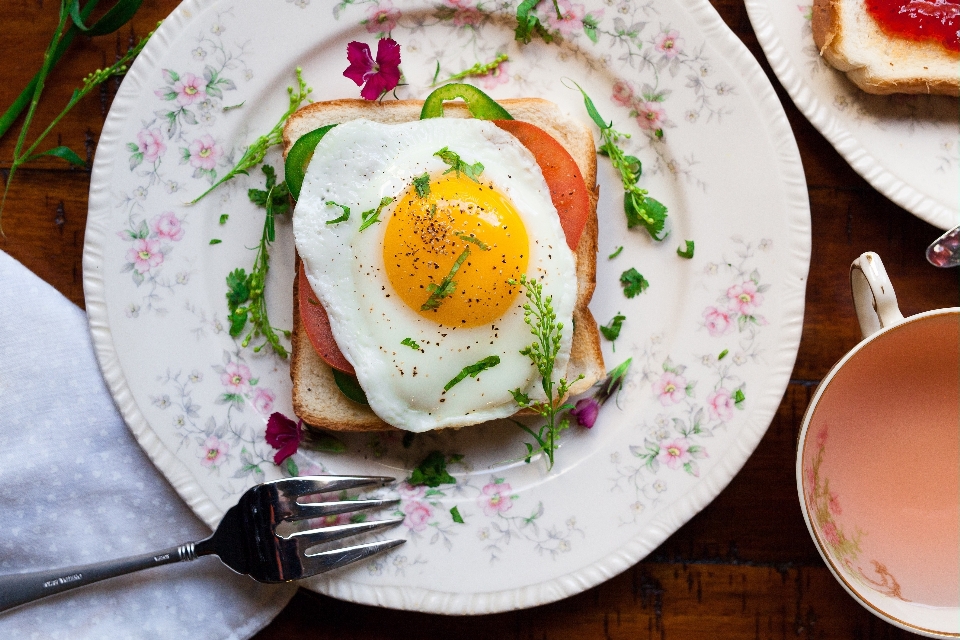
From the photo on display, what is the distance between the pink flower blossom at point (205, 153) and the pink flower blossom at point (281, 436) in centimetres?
105

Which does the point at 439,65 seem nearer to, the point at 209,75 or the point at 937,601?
the point at 209,75

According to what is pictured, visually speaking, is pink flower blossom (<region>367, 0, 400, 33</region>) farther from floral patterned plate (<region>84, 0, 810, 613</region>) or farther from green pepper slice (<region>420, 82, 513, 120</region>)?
green pepper slice (<region>420, 82, 513, 120</region>)

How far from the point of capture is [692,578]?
3.04m

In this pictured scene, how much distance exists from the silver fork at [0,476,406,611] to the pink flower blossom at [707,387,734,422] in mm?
1423

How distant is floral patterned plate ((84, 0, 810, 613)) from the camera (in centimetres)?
285

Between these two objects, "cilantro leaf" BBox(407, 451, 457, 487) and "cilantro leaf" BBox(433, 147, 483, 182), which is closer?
"cilantro leaf" BBox(433, 147, 483, 182)

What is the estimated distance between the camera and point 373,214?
257 centimetres

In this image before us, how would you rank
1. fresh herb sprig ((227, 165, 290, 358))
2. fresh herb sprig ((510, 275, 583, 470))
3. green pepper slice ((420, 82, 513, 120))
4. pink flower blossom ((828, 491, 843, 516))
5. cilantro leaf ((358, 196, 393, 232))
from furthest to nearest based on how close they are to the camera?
fresh herb sprig ((227, 165, 290, 358)), green pepper slice ((420, 82, 513, 120)), pink flower blossom ((828, 491, 843, 516)), cilantro leaf ((358, 196, 393, 232)), fresh herb sprig ((510, 275, 583, 470))

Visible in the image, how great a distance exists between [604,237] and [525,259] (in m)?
0.58

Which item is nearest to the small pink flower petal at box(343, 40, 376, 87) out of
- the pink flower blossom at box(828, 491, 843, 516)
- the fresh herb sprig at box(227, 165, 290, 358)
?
the fresh herb sprig at box(227, 165, 290, 358)

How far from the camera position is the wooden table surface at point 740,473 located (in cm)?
300

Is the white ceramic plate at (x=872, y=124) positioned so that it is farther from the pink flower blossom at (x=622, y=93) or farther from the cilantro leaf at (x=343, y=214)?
the cilantro leaf at (x=343, y=214)

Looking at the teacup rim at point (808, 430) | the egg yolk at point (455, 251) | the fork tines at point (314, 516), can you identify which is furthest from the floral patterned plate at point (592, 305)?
the egg yolk at point (455, 251)

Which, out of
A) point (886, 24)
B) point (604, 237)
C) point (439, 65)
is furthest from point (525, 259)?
point (886, 24)
